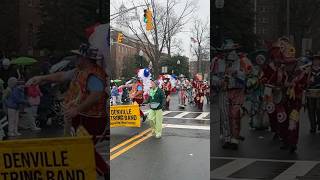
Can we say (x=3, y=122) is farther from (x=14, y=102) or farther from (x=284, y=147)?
(x=284, y=147)

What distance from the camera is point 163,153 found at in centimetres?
881

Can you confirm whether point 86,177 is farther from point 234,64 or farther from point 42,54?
point 234,64

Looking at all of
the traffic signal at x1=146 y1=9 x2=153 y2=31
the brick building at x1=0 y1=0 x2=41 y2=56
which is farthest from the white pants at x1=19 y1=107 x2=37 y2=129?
the traffic signal at x1=146 y1=9 x2=153 y2=31

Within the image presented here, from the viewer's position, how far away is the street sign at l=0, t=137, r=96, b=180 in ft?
13.7

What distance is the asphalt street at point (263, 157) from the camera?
415 cm

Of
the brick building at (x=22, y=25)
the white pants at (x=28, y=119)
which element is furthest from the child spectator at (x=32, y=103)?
the brick building at (x=22, y=25)

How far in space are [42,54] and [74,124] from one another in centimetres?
66

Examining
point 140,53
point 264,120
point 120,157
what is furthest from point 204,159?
point 140,53

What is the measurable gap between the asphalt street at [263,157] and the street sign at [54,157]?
1.06 metres

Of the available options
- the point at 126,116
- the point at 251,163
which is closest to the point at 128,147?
the point at 126,116

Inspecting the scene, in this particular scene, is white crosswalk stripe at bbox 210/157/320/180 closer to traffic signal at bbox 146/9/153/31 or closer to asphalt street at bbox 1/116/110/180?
asphalt street at bbox 1/116/110/180

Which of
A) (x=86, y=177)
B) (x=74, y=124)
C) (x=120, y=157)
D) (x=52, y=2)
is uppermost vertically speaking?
(x=52, y=2)

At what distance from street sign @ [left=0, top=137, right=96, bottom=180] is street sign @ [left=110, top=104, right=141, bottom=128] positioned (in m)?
8.04

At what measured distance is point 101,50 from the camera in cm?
423
